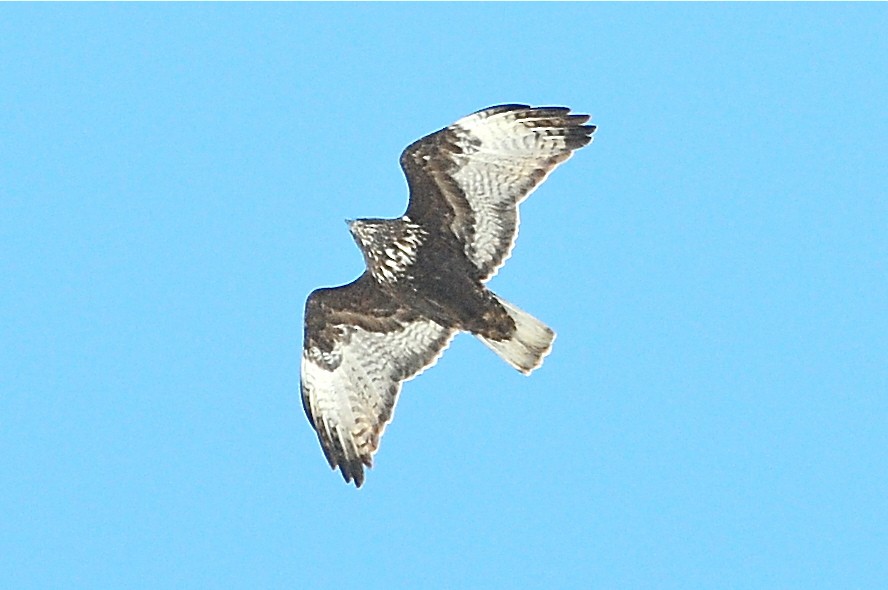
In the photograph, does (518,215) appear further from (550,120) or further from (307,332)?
(307,332)

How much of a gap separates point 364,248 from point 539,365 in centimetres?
194

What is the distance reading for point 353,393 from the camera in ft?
54.3

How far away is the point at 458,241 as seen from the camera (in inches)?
623

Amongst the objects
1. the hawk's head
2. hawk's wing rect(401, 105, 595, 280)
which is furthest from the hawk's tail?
the hawk's head

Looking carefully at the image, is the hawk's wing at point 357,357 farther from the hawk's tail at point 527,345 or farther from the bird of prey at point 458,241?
the hawk's tail at point 527,345

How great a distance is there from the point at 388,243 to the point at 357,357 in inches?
60.4

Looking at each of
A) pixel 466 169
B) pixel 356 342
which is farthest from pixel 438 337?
pixel 466 169

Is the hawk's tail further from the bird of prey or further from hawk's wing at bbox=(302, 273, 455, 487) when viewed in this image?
hawk's wing at bbox=(302, 273, 455, 487)

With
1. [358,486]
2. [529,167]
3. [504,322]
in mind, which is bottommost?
[358,486]

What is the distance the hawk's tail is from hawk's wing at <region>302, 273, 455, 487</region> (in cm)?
80

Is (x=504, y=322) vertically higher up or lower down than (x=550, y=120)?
lower down

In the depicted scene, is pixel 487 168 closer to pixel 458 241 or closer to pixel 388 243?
pixel 458 241

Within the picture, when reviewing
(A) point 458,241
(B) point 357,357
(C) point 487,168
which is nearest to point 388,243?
(A) point 458,241

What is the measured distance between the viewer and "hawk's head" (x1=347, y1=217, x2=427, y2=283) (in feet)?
51.2
